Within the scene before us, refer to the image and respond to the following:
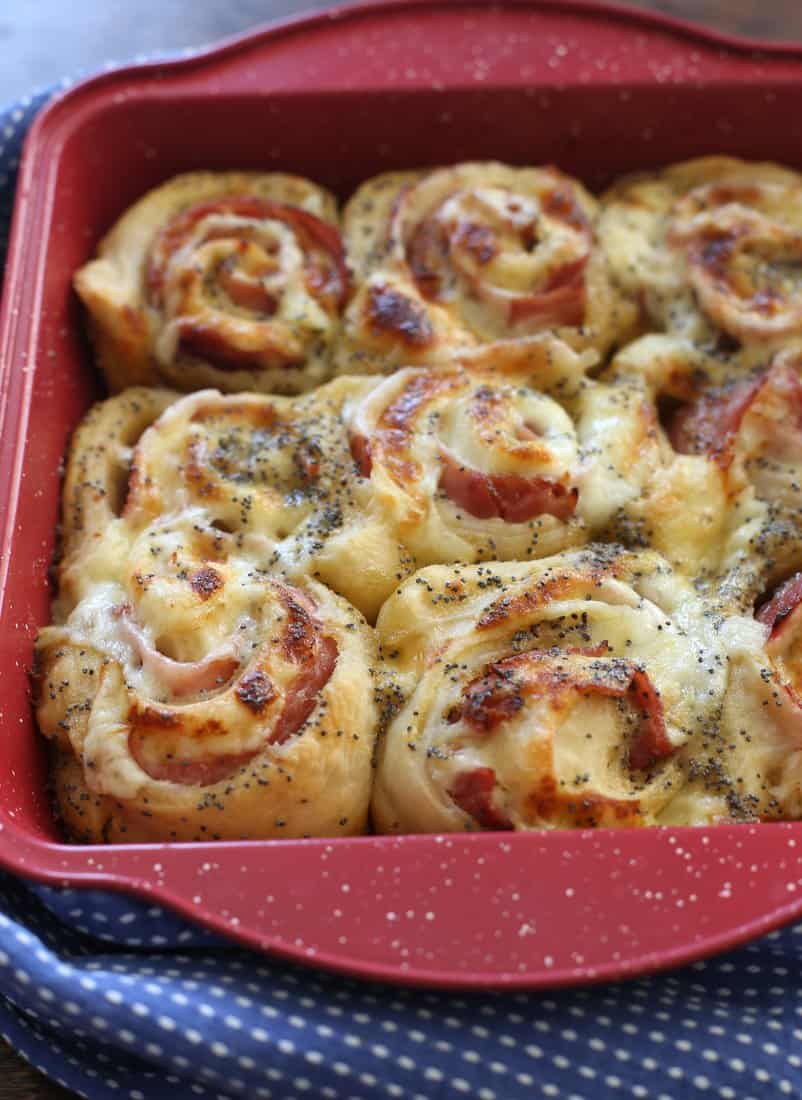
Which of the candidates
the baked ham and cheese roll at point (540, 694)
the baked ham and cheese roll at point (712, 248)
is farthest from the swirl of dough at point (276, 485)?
the baked ham and cheese roll at point (712, 248)

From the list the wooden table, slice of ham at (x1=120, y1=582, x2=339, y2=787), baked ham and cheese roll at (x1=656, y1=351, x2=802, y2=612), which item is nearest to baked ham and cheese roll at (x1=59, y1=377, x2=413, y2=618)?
slice of ham at (x1=120, y1=582, x2=339, y2=787)

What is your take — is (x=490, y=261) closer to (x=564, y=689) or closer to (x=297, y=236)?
(x=297, y=236)

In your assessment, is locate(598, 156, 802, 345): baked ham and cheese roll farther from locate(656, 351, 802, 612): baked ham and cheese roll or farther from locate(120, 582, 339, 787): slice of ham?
locate(120, 582, 339, 787): slice of ham

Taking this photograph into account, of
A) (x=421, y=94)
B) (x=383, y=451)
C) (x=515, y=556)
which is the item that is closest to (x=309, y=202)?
(x=421, y=94)

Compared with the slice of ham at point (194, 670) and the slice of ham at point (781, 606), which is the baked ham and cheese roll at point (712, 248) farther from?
the slice of ham at point (194, 670)

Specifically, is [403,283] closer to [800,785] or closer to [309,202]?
[309,202]
